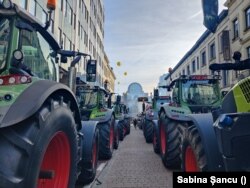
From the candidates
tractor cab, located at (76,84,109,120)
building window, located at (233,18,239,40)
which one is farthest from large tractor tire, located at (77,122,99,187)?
building window, located at (233,18,239,40)

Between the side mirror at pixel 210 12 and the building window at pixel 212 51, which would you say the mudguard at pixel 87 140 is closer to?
the side mirror at pixel 210 12

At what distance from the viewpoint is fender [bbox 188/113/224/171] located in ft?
10.3

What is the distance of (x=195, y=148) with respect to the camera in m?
3.59

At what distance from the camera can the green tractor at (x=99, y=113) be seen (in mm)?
8078

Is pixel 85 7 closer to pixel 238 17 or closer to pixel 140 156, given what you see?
pixel 238 17

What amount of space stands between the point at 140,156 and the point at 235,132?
21.5 ft

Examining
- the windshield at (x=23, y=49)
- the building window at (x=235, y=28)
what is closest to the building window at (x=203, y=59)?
the building window at (x=235, y=28)

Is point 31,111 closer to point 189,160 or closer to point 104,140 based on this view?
point 189,160

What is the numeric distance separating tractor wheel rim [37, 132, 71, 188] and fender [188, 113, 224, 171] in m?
1.66

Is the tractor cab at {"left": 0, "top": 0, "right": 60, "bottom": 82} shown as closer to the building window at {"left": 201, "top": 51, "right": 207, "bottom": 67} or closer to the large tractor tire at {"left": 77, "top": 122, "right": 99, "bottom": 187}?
the large tractor tire at {"left": 77, "top": 122, "right": 99, "bottom": 187}

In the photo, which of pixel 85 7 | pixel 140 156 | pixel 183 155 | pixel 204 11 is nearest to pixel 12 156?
pixel 183 155

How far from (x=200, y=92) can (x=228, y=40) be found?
16752 millimetres

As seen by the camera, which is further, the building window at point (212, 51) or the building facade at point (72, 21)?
the building window at point (212, 51)

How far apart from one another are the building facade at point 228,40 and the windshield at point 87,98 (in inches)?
349
